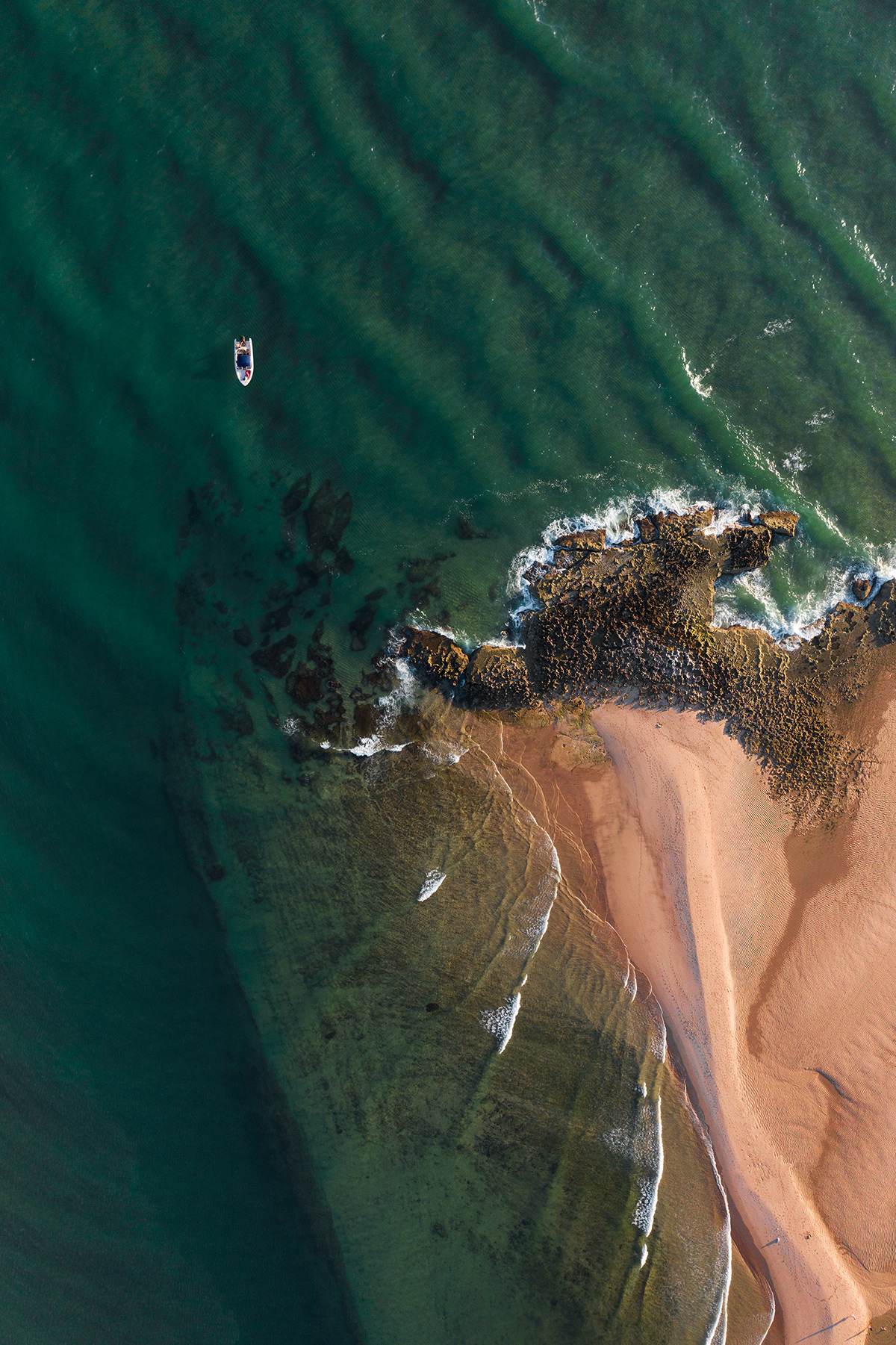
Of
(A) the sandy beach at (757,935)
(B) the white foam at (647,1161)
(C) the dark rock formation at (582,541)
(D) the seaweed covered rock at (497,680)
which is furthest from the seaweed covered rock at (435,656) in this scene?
(B) the white foam at (647,1161)

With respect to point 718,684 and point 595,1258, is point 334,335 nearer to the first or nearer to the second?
point 718,684

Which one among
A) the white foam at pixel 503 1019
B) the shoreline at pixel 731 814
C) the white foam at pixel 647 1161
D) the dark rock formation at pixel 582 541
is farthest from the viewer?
the dark rock formation at pixel 582 541

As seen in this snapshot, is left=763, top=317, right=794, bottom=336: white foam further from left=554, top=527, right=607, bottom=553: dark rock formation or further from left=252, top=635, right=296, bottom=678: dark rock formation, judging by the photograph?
left=252, top=635, right=296, bottom=678: dark rock formation

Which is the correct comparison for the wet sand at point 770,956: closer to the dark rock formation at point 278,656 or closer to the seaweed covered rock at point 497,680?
the seaweed covered rock at point 497,680

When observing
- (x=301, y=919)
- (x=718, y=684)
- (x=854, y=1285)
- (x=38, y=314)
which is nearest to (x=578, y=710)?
(x=718, y=684)

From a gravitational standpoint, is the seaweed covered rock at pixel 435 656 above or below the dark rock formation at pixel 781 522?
below

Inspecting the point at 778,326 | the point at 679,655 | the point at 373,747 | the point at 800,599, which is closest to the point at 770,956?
A: the point at 679,655

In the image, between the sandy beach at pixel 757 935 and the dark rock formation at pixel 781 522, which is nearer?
the sandy beach at pixel 757 935

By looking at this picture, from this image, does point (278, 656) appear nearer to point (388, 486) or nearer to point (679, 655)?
point (388, 486)

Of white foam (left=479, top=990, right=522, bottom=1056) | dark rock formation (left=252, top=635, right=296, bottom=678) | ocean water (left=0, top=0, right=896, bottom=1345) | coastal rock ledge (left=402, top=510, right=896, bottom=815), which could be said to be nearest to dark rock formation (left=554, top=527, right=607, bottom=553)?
coastal rock ledge (left=402, top=510, right=896, bottom=815)
